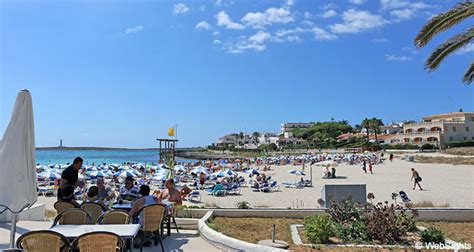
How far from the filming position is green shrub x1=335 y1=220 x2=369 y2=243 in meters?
6.28

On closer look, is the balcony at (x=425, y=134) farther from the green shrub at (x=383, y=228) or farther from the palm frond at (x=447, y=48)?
the green shrub at (x=383, y=228)

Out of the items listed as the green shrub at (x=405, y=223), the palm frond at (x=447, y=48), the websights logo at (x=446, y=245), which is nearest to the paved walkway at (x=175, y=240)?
the websights logo at (x=446, y=245)

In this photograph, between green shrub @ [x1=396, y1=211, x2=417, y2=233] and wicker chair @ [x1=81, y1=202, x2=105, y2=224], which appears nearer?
wicker chair @ [x1=81, y1=202, x2=105, y2=224]

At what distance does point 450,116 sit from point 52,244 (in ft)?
323

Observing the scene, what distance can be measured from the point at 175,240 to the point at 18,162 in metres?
3.15

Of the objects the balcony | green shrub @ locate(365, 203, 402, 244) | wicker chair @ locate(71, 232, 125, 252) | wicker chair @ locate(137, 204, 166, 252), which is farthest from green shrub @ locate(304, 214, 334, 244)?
the balcony

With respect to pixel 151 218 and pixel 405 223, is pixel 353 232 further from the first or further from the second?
pixel 151 218

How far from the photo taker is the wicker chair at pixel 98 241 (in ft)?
12.6

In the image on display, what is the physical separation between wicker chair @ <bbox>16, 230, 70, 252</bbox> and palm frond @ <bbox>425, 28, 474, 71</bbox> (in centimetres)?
923

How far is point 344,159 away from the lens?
57750 mm

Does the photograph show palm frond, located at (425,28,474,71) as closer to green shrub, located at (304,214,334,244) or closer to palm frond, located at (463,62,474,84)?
palm frond, located at (463,62,474,84)

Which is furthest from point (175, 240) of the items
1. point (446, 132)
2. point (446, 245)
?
point (446, 132)

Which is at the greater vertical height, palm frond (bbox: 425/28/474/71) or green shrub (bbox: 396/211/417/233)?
palm frond (bbox: 425/28/474/71)

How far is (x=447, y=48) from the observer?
8586 millimetres
